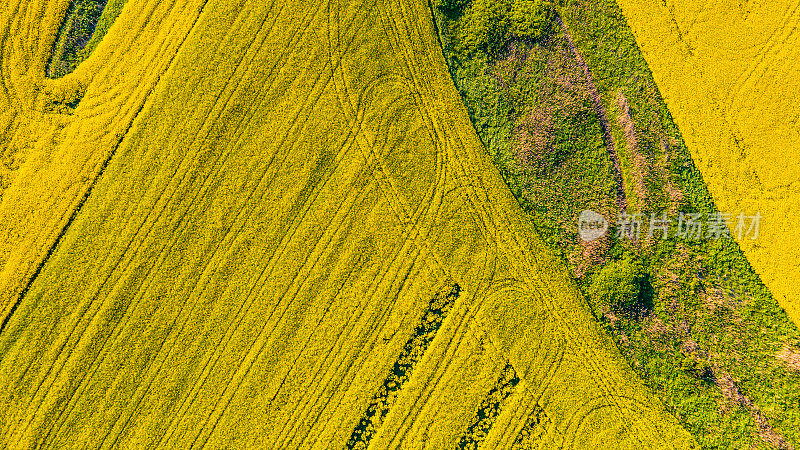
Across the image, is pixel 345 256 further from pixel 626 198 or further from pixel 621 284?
pixel 626 198

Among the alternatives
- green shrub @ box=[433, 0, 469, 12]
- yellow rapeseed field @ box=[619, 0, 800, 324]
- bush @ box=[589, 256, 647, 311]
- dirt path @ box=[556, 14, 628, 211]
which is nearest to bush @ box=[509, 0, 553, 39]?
dirt path @ box=[556, 14, 628, 211]

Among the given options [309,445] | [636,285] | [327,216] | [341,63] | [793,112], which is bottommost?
[309,445]

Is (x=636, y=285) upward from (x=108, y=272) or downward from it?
upward

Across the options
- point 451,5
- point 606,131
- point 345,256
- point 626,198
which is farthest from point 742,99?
point 345,256

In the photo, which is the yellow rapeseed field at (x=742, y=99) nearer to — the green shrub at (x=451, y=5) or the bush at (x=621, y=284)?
the bush at (x=621, y=284)

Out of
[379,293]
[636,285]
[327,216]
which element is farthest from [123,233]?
[636,285]

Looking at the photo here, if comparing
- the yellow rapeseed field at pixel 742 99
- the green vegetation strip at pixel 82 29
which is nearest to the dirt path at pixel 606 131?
the yellow rapeseed field at pixel 742 99

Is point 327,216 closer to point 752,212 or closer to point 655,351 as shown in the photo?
point 655,351
